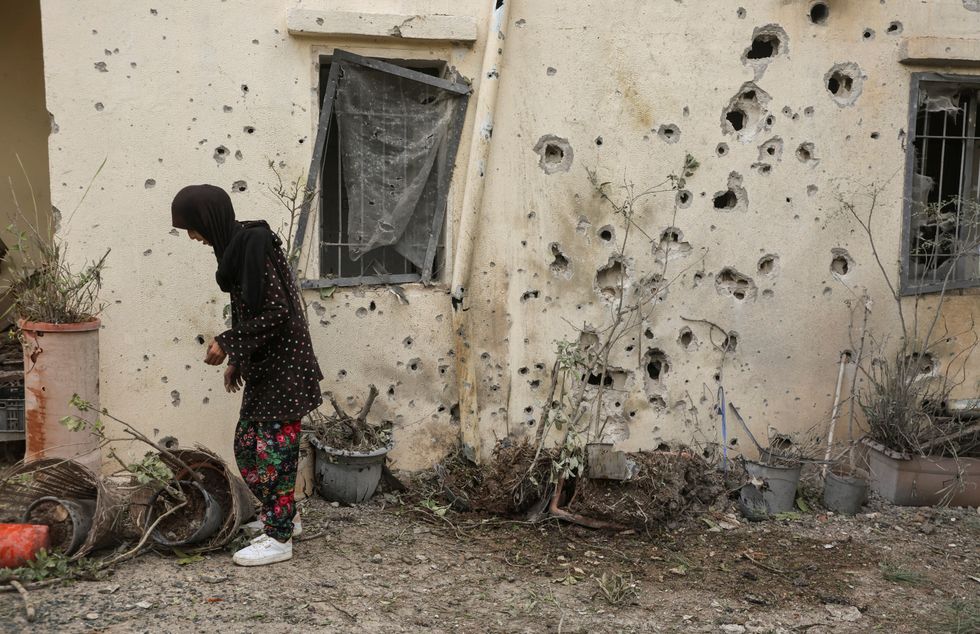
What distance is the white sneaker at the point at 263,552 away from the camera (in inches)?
161

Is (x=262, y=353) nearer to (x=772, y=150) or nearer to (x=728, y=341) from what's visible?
(x=728, y=341)

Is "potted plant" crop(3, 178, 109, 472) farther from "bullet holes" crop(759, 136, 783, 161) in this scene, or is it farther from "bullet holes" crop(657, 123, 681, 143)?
"bullet holes" crop(759, 136, 783, 161)

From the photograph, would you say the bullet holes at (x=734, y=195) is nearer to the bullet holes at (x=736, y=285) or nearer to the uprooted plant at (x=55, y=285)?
the bullet holes at (x=736, y=285)

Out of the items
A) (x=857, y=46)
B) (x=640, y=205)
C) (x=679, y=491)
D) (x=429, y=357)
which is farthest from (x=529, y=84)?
(x=679, y=491)

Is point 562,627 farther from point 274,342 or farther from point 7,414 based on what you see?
point 7,414

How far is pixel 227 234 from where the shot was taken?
394cm

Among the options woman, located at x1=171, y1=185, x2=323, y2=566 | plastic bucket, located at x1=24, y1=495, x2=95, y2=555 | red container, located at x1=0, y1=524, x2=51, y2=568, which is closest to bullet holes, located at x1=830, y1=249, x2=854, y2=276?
woman, located at x1=171, y1=185, x2=323, y2=566

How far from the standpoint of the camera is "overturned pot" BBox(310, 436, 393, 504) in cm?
487

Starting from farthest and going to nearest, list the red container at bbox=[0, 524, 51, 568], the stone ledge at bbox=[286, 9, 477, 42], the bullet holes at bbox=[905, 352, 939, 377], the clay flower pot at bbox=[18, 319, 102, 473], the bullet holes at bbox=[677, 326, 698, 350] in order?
the bullet holes at bbox=[905, 352, 939, 377]
the bullet holes at bbox=[677, 326, 698, 350]
the stone ledge at bbox=[286, 9, 477, 42]
the clay flower pot at bbox=[18, 319, 102, 473]
the red container at bbox=[0, 524, 51, 568]

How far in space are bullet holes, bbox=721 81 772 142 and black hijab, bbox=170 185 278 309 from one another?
2.90 m

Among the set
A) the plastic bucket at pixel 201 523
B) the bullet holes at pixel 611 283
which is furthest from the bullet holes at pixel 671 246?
Answer: the plastic bucket at pixel 201 523

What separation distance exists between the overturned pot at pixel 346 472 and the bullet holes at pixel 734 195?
2.44 meters

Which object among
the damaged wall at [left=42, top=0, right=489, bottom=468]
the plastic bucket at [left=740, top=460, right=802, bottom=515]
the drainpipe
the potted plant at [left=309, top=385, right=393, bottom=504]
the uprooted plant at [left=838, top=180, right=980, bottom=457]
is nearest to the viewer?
the damaged wall at [left=42, top=0, right=489, bottom=468]

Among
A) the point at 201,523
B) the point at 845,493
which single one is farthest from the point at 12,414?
the point at 845,493
